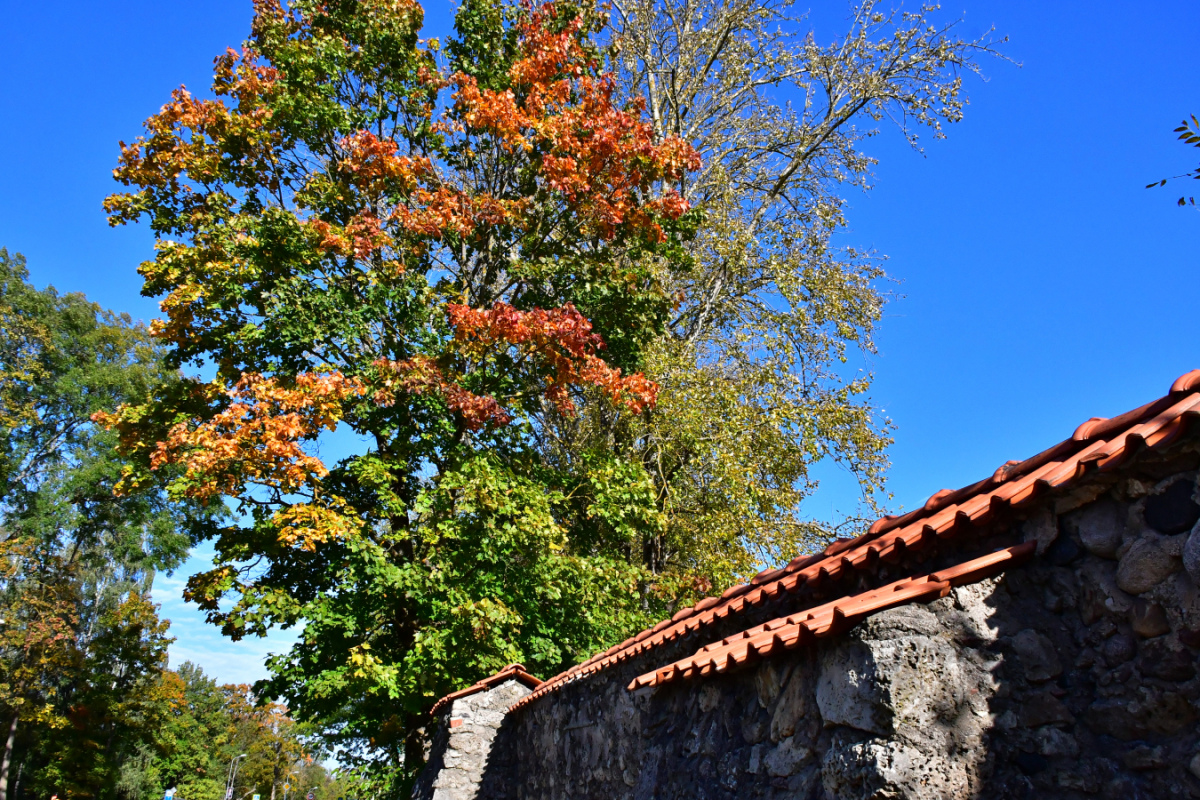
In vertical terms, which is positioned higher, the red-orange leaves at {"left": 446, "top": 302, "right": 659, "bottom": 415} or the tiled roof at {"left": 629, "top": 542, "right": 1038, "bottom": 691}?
the red-orange leaves at {"left": 446, "top": 302, "right": 659, "bottom": 415}

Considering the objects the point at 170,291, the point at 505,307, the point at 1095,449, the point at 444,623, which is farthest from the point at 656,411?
the point at 1095,449

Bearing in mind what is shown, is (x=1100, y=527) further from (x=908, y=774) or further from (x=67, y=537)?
(x=67, y=537)

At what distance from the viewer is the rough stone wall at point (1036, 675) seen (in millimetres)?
2062

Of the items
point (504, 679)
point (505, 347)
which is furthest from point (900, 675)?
point (505, 347)

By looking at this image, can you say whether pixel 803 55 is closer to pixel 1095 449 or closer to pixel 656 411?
pixel 656 411

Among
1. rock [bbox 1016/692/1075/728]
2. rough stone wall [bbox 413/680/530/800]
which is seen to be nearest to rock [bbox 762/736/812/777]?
rock [bbox 1016/692/1075/728]

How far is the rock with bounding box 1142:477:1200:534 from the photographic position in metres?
2.06

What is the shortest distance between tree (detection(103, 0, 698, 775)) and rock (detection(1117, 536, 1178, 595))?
731cm

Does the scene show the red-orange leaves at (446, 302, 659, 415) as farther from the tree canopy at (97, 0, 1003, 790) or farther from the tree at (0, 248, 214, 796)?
the tree at (0, 248, 214, 796)

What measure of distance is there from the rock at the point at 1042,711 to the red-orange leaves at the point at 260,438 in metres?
7.96

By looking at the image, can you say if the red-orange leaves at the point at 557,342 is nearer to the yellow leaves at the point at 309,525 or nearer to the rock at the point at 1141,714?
the yellow leaves at the point at 309,525

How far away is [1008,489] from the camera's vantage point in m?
2.61

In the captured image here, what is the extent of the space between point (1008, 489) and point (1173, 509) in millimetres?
539

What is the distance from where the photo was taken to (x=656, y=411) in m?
11.3
